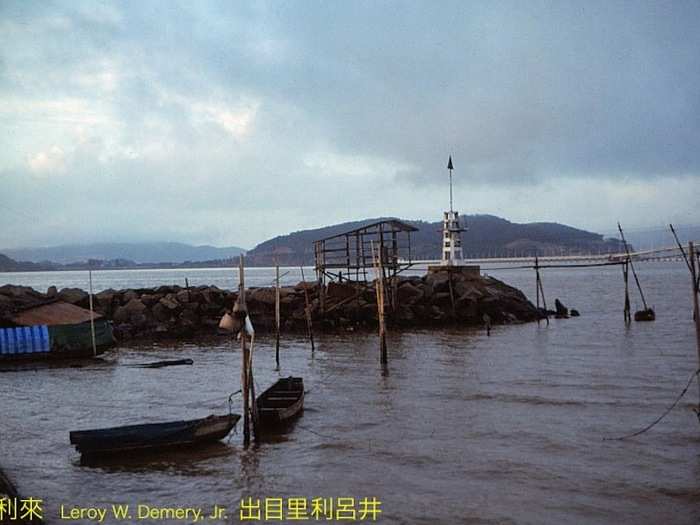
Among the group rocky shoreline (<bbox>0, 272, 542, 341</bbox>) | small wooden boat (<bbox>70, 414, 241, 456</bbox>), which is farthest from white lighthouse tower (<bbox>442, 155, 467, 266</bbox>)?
small wooden boat (<bbox>70, 414, 241, 456</bbox>)

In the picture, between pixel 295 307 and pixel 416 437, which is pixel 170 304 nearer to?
pixel 295 307

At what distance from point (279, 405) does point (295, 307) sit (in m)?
24.2

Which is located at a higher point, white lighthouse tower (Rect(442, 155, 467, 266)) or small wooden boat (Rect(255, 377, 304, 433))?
white lighthouse tower (Rect(442, 155, 467, 266))

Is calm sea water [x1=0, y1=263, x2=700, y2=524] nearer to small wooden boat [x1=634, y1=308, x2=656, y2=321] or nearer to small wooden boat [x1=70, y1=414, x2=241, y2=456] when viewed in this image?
small wooden boat [x1=70, y1=414, x2=241, y2=456]

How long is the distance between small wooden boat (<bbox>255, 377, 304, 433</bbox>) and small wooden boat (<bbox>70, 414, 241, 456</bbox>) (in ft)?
4.43

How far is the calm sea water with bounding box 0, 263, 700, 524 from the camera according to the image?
1159 centimetres

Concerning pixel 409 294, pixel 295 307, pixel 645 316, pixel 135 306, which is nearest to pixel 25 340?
pixel 135 306

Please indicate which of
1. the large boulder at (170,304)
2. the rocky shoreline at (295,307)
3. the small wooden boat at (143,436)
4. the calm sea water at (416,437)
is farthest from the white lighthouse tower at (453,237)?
the small wooden boat at (143,436)

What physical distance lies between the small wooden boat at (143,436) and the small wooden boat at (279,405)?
1.35 meters

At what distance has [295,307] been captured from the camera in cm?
4153

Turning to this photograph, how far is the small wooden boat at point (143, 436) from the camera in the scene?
13.6 meters

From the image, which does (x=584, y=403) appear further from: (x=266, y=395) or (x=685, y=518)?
(x=266, y=395)

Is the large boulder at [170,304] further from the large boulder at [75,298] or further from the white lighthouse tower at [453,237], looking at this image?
the white lighthouse tower at [453,237]

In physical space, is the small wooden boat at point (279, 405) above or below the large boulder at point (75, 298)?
below
